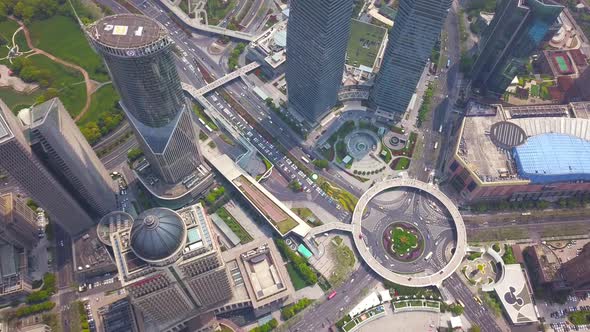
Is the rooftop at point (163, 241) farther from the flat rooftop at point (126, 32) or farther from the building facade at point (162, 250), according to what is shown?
the flat rooftop at point (126, 32)

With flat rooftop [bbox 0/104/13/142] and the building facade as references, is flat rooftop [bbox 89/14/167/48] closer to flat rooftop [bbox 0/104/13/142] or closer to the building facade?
flat rooftop [bbox 0/104/13/142]

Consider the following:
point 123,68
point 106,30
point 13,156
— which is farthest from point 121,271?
point 106,30

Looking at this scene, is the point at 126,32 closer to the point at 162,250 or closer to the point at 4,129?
the point at 4,129

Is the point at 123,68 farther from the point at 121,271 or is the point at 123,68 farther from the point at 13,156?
the point at 121,271

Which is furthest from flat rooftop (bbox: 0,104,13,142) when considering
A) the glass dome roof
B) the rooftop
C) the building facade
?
the glass dome roof

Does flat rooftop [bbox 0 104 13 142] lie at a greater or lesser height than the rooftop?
greater

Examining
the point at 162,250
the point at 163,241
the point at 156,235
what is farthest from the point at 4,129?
Result: the point at 162,250

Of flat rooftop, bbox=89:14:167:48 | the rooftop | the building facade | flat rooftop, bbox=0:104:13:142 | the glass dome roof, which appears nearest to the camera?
the glass dome roof
